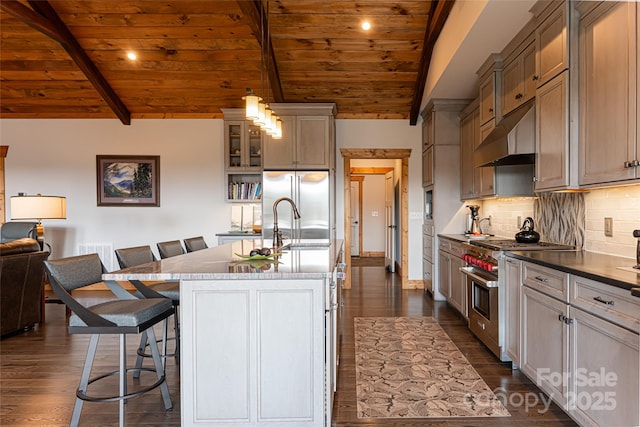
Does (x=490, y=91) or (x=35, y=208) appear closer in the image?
(x=490, y=91)

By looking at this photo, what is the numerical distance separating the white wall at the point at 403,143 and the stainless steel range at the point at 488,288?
7.25 feet

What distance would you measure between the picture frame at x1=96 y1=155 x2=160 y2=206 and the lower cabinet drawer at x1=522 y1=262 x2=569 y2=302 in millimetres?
5338

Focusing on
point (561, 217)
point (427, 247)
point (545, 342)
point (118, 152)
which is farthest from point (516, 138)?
point (118, 152)

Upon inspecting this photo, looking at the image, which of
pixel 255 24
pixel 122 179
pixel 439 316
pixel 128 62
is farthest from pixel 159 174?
pixel 439 316

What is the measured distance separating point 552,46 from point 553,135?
0.61 m

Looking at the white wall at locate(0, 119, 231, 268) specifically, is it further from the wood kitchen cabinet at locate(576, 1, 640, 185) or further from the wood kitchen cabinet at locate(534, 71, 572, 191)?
the wood kitchen cabinet at locate(576, 1, 640, 185)

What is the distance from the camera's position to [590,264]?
213 centimetres

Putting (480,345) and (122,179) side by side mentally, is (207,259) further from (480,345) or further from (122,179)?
(122,179)

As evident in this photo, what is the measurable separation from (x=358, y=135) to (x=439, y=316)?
308 cm

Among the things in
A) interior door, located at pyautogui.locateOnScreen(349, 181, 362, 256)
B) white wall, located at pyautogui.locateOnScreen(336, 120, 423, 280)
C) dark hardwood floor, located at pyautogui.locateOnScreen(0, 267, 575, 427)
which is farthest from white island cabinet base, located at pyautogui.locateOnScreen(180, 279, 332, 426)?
interior door, located at pyautogui.locateOnScreen(349, 181, 362, 256)

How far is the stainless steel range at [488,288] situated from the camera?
2.95 meters

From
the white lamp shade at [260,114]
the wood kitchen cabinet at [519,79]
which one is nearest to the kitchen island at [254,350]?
Result: the white lamp shade at [260,114]

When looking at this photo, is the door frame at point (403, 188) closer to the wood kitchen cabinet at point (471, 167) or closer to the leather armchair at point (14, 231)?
the wood kitchen cabinet at point (471, 167)

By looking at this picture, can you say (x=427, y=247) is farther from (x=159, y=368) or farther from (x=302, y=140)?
(x=159, y=368)
